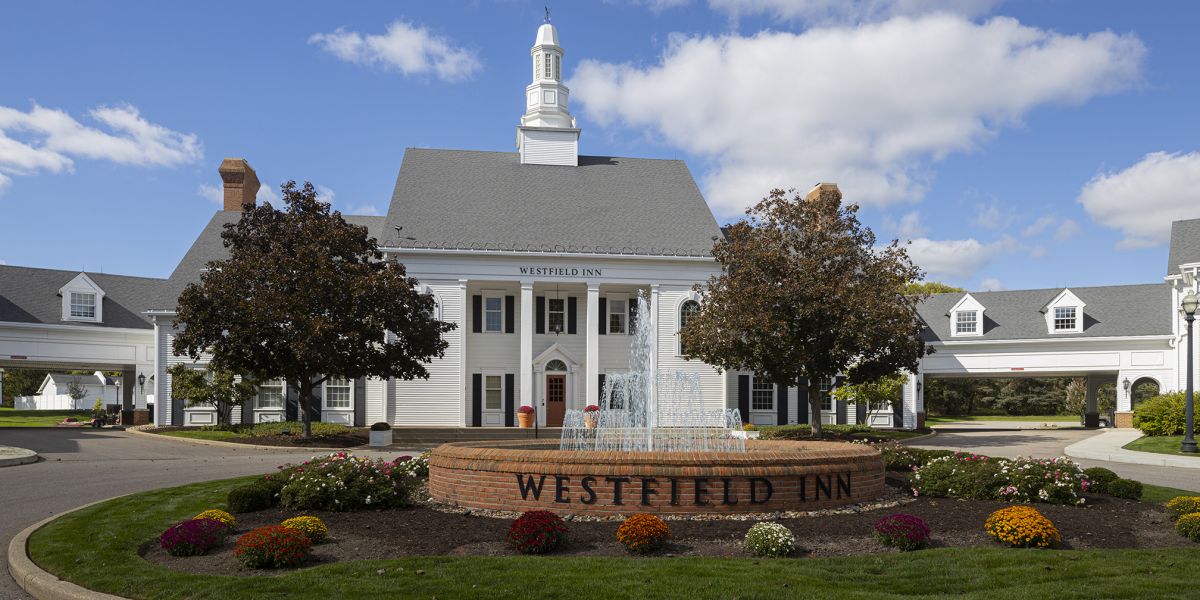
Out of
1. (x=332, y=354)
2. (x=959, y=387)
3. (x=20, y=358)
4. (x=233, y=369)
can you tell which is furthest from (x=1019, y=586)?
(x=959, y=387)

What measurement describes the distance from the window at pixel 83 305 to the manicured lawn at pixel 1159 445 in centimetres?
4353

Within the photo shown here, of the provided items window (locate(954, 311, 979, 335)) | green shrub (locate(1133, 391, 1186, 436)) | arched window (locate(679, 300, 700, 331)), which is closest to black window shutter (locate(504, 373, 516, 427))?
arched window (locate(679, 300, 700, 331))

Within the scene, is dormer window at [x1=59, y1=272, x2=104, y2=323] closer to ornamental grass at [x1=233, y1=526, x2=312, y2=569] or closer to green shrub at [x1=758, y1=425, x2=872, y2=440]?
green shrub at [x1=758, y1=425, x2=872, y2=440]

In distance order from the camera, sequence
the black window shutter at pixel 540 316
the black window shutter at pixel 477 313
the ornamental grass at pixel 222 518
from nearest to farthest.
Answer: the ornamental grass at pixel 222 518 → the black window shutter at pixel 477 313 → the black window shutter at pixel 540 316

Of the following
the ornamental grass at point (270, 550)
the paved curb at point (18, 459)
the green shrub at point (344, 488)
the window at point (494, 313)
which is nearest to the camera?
the ornamental grass at point (270, 550)

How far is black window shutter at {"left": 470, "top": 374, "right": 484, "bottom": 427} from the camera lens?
1578 inches

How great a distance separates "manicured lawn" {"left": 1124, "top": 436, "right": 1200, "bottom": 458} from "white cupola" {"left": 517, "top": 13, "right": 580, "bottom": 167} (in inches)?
1098

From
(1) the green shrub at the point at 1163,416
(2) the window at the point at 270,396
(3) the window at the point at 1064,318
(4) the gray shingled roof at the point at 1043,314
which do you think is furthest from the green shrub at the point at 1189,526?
(2) the window at the point at 270,396

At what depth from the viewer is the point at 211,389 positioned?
36438mm

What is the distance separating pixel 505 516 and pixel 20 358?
125ft

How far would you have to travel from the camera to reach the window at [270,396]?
133ft

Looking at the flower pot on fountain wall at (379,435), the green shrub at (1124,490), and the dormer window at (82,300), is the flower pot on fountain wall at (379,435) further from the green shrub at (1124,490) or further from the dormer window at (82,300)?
the green shrub at (1124,490)

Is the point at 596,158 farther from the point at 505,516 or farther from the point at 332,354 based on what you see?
the point at 505,516

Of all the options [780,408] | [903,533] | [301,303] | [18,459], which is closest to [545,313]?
[780,408]
